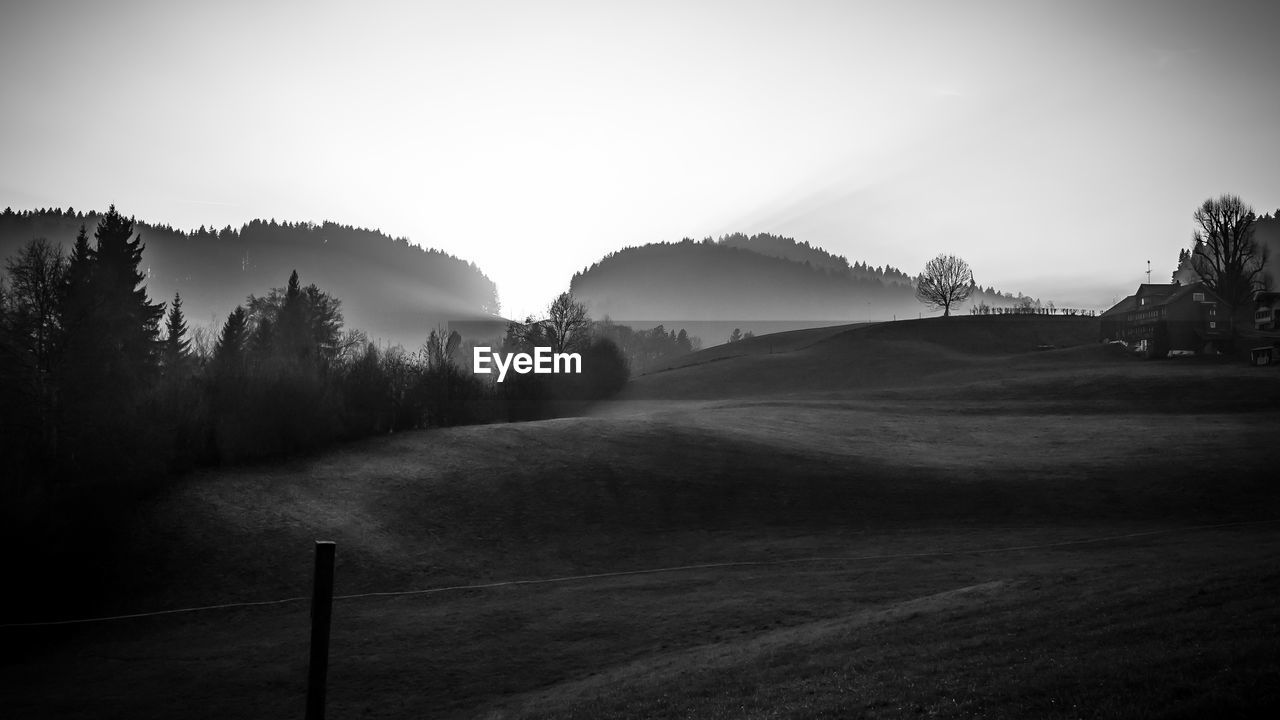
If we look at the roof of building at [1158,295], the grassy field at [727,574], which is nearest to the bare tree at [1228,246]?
the roof of building at [1158,295]

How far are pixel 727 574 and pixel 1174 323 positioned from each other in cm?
8837

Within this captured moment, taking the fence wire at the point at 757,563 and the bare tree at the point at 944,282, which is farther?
the bare tree at the point at 944,282

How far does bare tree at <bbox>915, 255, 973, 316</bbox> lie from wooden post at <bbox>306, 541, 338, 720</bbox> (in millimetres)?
154128

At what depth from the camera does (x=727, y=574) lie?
29.2m

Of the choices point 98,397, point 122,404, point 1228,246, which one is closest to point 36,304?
point 98,397

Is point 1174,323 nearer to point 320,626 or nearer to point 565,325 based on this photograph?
point 565,325

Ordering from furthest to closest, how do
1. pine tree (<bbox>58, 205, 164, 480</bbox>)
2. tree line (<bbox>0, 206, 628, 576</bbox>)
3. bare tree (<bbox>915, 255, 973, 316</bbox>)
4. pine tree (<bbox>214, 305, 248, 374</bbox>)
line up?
bare tree (<bbox>915, 255, 973, 316</bbox>), pine tree (<bbox>214, 305, 248, 374</bbox>), pine tree (<bbox>58, 205, 164, 480</bbox>), tree line (<bbox>0, 206, 628, 576</bbox>)

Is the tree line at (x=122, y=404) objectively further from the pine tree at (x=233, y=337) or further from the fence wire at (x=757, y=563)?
the pine tree at (x=233, y=337)

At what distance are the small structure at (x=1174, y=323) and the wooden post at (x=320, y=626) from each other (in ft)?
342

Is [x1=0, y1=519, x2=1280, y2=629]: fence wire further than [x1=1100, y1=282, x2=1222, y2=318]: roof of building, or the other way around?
[x1=1100, y1=282, x2=1222, y2=318]: roof of building

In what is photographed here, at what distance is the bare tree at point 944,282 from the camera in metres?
150

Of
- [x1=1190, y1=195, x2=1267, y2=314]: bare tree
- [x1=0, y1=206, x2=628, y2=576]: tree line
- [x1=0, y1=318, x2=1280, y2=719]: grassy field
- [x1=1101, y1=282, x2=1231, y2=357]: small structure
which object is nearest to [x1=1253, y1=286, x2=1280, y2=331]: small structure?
[x1=1101, y1=282, x2=1231, y2=357]: small structure

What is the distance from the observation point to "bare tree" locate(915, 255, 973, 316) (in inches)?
5906

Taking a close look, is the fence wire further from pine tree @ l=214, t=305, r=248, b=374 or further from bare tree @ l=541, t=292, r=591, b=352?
bare tree @ l=541, t=292, r=591, b=352
